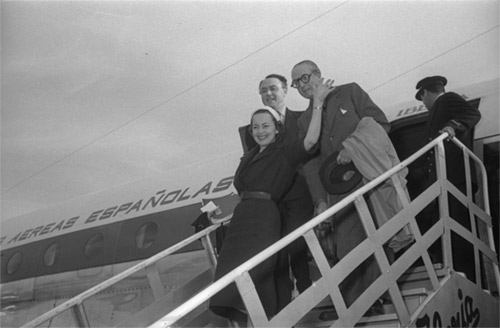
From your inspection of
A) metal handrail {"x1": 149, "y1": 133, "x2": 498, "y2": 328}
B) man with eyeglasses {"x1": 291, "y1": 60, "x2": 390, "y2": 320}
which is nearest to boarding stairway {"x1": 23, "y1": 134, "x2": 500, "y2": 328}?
metal handrail {"x1": 149, "y1": 133, "x2": 498, "y2": 328}

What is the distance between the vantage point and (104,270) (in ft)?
22.7

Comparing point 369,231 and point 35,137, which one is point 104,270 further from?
point 369,231

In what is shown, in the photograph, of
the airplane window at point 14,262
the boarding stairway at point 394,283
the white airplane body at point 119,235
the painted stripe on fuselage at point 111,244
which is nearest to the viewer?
the boarding stairway at point 394,283

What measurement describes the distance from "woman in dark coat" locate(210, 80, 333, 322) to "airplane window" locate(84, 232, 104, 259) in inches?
174

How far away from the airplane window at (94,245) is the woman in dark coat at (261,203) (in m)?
4.43

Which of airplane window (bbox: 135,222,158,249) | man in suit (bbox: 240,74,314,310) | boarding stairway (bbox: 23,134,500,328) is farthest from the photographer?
airplane window (bbox: 135,222,158,249)

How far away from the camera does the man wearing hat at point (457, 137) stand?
147 inches

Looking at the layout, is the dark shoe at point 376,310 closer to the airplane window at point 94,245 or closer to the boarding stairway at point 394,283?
the boarding stairway at point 394,283

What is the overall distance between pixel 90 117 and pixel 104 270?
2.74 m

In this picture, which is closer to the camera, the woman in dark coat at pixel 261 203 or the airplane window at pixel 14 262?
the woman in dark coat at pixel 261 203

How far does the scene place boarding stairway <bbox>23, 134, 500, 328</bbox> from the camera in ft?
8.20

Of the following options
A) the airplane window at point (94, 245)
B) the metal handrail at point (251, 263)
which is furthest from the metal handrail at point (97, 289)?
the airplane window at point (94, 245)

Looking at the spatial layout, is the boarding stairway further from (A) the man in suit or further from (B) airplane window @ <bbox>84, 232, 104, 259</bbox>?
(B) airplane window @ <bbox>84, 232, 104, 259</bbox>

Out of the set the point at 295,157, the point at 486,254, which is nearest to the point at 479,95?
the point at 486,254
